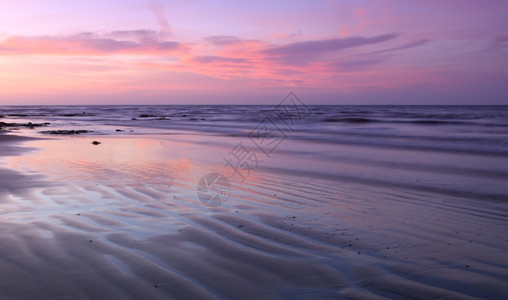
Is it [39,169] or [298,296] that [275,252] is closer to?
[298,296]

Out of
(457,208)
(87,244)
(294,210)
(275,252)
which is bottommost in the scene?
(87,244)

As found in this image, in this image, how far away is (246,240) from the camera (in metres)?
5.12

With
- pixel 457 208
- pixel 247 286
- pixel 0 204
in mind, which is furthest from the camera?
pixel 457 208

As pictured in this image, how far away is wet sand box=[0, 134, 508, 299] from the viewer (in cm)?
374

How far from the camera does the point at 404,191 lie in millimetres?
8758

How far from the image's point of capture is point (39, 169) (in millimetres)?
10359

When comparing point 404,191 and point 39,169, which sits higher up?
point 404,191

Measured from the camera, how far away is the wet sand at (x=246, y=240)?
12.3 feet

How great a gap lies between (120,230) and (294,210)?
2818mm

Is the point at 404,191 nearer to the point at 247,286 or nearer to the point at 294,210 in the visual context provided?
the point at 294,210

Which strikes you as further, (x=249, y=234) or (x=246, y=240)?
(x=249, y=234)

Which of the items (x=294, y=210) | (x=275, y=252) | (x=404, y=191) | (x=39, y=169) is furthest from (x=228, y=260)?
→ (x=39, y=169)

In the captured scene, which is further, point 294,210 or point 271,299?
point 294,210

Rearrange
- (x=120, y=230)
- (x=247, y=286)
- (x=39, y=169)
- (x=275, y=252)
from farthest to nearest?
1. (x=39, y=169)
2. (x=120, y=230)
3. (x=275, y=252)
4. (x=247, y=286)
